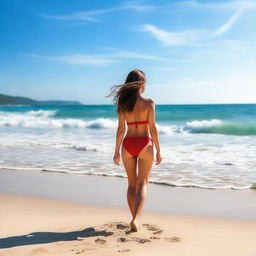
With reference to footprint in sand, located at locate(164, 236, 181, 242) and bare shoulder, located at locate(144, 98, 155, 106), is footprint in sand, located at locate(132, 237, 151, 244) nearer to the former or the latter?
footprint in sand, located at locate(164, 236, 181, 242)

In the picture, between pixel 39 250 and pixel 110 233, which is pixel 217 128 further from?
pixel 39 250

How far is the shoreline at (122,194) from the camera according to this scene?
5336 mm

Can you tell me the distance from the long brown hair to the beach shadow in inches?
57.6

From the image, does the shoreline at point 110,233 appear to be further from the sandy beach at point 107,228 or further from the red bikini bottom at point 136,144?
the red bikini bottom at point 136,144

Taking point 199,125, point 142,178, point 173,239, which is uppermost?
point 199,125

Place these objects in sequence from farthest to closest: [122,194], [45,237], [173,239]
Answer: [122,194], [45,237], [173,239]

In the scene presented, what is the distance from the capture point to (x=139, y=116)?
4102mm

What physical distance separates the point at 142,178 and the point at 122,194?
2228 mm

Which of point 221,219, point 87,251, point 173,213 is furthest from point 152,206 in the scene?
point 87,251

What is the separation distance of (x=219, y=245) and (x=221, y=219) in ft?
3.62

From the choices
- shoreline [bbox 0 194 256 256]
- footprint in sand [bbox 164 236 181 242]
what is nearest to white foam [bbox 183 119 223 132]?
shoreline [bbox 0 194 256 256]

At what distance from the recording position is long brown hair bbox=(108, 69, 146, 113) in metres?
4.01

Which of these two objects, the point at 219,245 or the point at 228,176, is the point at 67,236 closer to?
the point at 219,245

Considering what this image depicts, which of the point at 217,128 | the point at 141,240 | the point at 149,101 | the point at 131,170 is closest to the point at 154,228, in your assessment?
the point at 141,240
